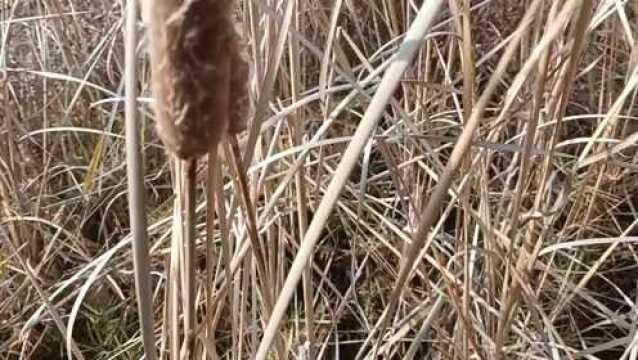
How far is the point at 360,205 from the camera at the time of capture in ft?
2.44

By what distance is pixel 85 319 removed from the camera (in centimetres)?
109

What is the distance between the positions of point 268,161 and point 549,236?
1.35 ft

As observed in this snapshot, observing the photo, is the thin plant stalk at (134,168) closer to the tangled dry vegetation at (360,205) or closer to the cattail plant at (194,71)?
the cattail plant at (194,71)

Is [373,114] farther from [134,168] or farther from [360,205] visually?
[360,205]

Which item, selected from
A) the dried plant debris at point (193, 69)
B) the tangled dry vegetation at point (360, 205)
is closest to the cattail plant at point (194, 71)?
the dried plant debris at point (193, 69)

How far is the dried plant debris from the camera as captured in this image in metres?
0.31

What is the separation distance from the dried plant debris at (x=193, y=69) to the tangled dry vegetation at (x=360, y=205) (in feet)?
1.04

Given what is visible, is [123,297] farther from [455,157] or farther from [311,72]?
[455,157]

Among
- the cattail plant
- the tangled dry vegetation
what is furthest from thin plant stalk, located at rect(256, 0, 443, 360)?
the tangled dry vegetation

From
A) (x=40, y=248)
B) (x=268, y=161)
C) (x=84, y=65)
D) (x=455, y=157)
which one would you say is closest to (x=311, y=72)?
(x=84, y=65)

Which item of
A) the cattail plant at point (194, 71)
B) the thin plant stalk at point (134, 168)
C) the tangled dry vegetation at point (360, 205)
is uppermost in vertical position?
the cattail plant at point (194, 71)

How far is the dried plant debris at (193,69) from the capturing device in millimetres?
308

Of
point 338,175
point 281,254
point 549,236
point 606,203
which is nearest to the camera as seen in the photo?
point 338,175

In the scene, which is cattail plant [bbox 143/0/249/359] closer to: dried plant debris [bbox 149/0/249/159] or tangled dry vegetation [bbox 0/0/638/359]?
dried plant debris [bbox 149/0/249/159]
